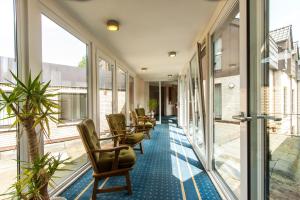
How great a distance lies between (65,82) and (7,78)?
99 cm

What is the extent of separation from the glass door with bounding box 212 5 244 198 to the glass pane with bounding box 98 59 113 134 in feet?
7.35

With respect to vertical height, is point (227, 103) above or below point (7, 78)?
below

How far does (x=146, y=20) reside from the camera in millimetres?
2594

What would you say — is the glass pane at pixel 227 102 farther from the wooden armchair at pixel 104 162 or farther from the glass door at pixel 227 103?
the wooden armchair at pixel 104 162

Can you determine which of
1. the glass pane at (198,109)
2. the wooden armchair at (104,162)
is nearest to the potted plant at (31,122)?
the wooden armchair at (104,162)

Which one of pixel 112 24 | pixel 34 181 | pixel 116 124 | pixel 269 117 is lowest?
pixel 34 181

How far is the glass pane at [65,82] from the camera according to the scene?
2184 mm

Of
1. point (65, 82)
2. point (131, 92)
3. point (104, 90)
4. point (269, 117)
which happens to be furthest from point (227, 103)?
point (131, 92)

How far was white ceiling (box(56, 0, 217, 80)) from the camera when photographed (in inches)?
85.1

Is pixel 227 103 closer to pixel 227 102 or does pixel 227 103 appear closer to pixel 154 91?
pixel 227 102

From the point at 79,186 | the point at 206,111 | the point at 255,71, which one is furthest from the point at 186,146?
the point at 255,71

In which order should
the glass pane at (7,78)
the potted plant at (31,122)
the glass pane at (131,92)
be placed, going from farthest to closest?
the glass pane at (131,92) < the glass pane at (7,78) < the potted plant at (31,122)

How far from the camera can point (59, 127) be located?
2.41m

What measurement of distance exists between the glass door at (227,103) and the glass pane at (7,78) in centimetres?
Result: 208
